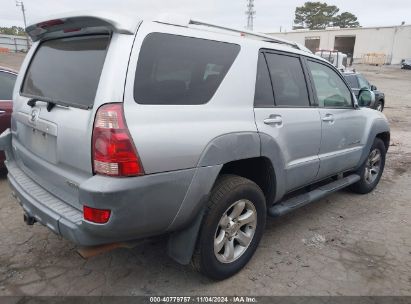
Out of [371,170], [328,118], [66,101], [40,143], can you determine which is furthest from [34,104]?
[371,170]

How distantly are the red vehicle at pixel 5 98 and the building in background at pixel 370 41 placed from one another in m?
50.3

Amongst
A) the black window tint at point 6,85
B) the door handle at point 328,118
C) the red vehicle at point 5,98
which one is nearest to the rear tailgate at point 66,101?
the red vehicle at point 5,98

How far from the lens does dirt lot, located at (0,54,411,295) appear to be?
2.72 meters

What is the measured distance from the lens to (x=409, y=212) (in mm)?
4277

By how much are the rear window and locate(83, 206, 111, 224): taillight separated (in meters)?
0.63

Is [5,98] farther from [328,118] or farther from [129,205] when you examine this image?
[328,118]

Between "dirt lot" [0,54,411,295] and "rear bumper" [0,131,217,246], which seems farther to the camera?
"dirt lot" [0,54,411,295]

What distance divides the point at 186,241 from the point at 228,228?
1.33ft

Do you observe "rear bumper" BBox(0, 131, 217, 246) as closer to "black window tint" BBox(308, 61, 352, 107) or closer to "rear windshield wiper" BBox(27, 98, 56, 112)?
"rear windshield wiper" BBox(27, 98, 56, 112)

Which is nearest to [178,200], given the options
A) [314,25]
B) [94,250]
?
[94,250]

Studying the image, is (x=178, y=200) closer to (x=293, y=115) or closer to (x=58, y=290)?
(x=58, y=290)

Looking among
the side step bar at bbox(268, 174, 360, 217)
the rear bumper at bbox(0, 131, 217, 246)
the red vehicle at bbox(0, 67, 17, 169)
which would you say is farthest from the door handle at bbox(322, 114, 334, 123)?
the red vehicle at bbox(0, 67, 17, 169)

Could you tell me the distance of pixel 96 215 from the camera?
6.78ft

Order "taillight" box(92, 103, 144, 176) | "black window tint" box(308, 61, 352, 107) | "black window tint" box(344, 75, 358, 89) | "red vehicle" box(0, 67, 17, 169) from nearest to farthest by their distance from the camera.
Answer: "taillight" box(92, 103, 144, 176) < "black window tint" box(308, 61, 352, 107) < "red vehicle" box(0, 67, 17, 169) < "black window tint" box(344, 75, 358, 89)
